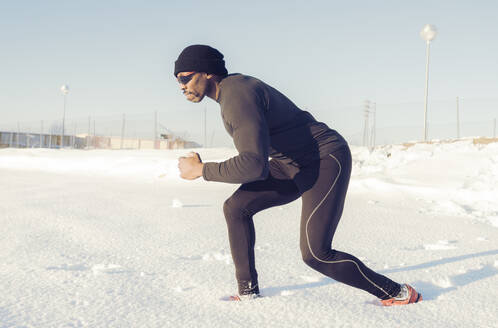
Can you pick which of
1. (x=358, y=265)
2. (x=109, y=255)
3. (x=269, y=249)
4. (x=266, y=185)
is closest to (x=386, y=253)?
(x=269, y=249)

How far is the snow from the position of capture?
93.0 inches

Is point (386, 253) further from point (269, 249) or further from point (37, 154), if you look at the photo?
point (37, 154)

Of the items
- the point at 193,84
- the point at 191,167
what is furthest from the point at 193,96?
the point at 191,167

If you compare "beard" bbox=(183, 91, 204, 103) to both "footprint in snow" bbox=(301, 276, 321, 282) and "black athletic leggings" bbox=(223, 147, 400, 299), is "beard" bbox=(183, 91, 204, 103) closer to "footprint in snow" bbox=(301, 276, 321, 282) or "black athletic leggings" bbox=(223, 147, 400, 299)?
"black athletic leggings" bbox=(223, 147, 400, 299)

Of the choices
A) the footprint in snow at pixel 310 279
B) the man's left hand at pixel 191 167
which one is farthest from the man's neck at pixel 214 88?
the footprint in snow at pixel 310 279

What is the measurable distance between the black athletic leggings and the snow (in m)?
0.19

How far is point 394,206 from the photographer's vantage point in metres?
6.52

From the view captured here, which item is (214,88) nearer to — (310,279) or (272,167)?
(272,167)

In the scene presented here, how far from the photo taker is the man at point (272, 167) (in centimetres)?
213

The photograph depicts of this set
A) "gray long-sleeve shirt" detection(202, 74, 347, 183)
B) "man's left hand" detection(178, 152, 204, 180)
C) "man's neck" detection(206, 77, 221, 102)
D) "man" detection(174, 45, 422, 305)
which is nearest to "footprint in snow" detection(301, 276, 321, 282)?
"man" detection(174, 45, 422, 305)

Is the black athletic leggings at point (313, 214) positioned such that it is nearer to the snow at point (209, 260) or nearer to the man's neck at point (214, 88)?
the snow at point (209, 260)

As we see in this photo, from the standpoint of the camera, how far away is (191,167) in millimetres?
2283

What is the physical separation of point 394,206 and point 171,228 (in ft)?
11.3

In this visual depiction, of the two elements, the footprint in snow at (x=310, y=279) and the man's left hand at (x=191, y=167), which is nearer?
the man's left hand at (x=191, y=167)
